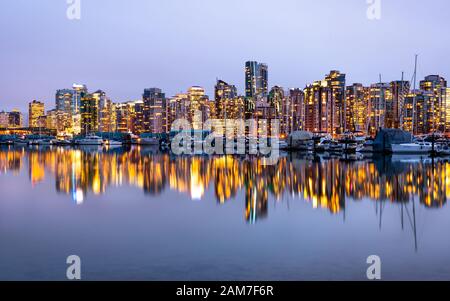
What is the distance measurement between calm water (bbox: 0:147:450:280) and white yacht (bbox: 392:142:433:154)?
153ft

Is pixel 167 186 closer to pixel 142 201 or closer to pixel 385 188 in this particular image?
pixel 142 201

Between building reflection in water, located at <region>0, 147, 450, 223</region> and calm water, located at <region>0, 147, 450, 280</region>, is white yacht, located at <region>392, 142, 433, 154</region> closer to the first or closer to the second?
building reflection in water, located at <region>0, 147, 450, 223</region>

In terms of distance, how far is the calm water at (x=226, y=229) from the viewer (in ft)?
56.1

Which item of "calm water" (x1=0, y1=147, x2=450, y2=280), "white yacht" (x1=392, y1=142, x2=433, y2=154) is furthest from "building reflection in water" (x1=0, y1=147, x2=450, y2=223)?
"white yacht" (x1=392, y1=142, x2=433, y2=154)

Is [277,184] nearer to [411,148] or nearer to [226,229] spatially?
[226,229]

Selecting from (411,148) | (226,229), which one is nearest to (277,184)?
(226,229)

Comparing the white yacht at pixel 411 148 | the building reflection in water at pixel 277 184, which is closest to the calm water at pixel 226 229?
the building reflection in water at pixel 277 184

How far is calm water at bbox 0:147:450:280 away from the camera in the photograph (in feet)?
56.1

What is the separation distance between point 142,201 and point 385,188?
A: 19.7 meters

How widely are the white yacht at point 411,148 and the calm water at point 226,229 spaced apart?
4677 centimetres

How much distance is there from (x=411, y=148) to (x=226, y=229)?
75580 mm
